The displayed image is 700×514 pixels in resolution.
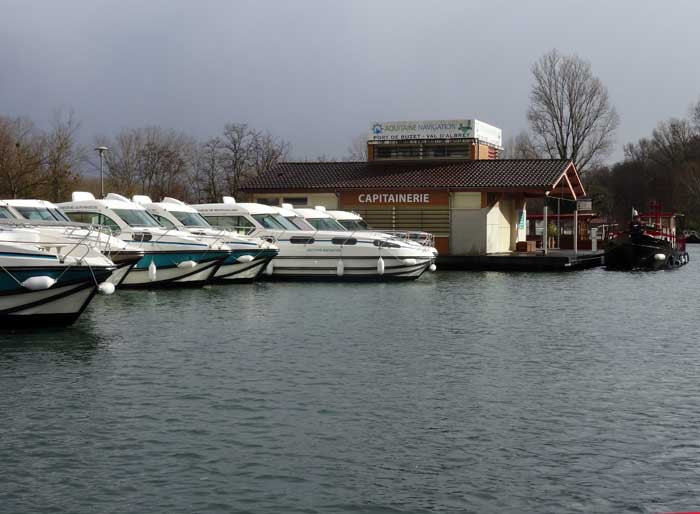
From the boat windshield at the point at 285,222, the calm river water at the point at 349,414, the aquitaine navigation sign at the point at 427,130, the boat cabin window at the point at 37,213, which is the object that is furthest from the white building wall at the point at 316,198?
the calm river water at the point at 349,414

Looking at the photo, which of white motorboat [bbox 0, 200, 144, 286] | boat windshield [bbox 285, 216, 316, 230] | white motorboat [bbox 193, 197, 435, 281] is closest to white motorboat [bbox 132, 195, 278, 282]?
white motorboat [bbox 193, 197, 435, 281]

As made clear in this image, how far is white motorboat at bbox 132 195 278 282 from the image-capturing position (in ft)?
109

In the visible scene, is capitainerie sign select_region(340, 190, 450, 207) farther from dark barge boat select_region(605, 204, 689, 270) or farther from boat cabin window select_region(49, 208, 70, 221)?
boat cabin window select_region(49, 208, 70, 221)

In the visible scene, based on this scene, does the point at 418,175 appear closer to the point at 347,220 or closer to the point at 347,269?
the point at 347,220

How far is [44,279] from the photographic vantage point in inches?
786

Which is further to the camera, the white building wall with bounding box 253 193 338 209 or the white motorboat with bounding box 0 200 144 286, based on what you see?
the white building wall with bounding box 253 193 338 209

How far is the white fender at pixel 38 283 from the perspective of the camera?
19.9 m

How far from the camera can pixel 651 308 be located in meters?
27.4

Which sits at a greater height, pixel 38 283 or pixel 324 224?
pixel 324 224

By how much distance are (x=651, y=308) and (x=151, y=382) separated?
649 inches

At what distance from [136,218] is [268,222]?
621 centimetres

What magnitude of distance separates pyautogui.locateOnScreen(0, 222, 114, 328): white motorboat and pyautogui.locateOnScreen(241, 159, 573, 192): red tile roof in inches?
1114

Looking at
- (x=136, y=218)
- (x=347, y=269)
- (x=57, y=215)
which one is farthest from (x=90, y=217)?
(x=347, y=269)

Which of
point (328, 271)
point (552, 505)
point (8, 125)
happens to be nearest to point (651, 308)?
point (328, 271)
